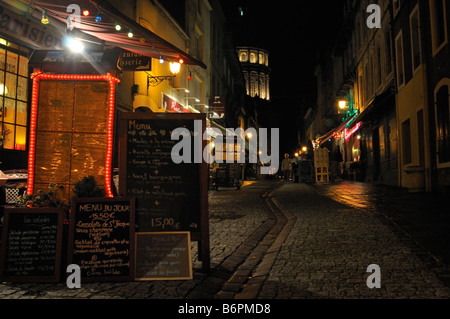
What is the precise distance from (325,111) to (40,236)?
4096cm

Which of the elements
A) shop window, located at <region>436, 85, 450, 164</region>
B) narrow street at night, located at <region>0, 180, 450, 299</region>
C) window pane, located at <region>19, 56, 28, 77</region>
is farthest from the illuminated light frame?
shop window, located at <region>436, 85, 450, 164</region>

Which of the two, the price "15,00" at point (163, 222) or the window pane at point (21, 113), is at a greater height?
the window pane at point (21, 113)

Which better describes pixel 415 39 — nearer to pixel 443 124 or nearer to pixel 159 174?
pixel 443 124

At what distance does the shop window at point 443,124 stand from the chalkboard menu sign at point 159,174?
10353 millimetres

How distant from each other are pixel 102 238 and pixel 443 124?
11647 mm

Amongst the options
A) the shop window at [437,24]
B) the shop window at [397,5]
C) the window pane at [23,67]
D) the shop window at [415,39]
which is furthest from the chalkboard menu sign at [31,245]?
the shop window at [397,5]

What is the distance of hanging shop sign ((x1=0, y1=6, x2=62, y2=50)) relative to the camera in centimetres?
844

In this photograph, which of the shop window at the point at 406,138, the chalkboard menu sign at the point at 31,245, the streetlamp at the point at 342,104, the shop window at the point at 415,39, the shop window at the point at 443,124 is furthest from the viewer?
the streetlamp at the point at 342,104

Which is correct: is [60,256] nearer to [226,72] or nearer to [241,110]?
[226,72]

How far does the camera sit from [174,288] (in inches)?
147

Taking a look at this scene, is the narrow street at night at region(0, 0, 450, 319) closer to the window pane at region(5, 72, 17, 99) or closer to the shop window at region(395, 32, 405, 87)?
the window pane at region(5, 72, 17, 99)

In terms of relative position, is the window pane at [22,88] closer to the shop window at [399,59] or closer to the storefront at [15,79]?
the storefront at [15,79]

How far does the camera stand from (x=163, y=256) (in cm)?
402

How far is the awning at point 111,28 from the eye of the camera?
838cm
